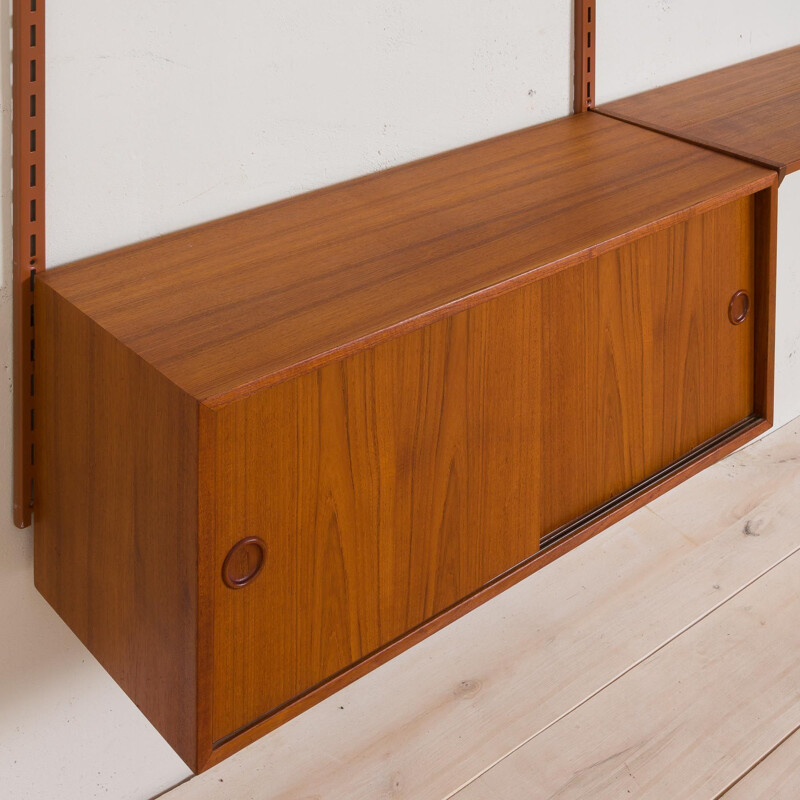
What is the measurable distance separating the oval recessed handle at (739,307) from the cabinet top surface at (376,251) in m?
0.17

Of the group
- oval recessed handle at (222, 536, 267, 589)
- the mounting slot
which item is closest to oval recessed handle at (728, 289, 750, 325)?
→ the mounting slot

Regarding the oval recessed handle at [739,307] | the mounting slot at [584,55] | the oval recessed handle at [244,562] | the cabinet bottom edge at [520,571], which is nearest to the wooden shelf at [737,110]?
the mounting slot at [584,55]

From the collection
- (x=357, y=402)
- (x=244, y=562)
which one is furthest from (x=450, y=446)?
(x=244, y=562)

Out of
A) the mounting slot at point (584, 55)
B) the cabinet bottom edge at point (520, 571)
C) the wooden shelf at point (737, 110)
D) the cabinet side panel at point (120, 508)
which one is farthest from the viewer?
the mounting slot at point (584, 55)

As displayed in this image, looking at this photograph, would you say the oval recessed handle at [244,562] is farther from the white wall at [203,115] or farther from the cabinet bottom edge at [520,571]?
the white wall at [203,115]

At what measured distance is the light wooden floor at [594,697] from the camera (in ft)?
5.57

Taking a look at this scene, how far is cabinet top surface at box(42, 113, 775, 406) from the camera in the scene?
1078 millimetres

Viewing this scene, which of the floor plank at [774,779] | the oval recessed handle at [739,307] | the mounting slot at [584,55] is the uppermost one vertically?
the mounting slot at [584,55]

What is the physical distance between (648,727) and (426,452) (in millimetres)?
794

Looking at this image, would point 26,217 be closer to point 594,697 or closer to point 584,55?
point 584,55

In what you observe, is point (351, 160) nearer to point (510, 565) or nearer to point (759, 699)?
point (510, 565)

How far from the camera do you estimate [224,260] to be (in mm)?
1246

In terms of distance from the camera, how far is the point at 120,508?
1.16 metres

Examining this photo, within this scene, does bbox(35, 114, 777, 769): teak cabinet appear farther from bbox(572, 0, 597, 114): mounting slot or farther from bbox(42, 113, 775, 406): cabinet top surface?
bbox(572, 0, 597, 114): mounting slot
